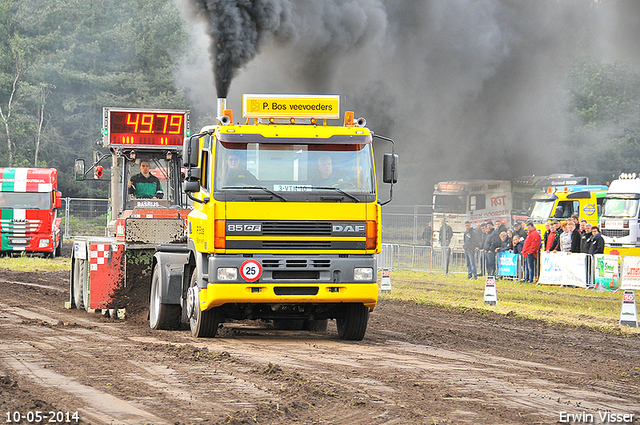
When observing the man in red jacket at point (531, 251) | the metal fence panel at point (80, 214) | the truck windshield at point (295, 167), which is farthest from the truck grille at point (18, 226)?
the truck windshield at point (295, 167)

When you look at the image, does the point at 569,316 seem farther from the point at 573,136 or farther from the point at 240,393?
the point at 573,136

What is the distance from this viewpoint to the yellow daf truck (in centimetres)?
1000

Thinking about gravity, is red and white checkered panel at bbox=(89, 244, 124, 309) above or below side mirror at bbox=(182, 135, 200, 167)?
below

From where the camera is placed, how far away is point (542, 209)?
3409 centimetres

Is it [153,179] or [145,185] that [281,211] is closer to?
[145,185]

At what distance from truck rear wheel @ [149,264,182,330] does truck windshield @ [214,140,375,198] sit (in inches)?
96.3

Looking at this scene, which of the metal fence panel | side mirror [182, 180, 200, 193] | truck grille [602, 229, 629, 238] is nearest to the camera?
side mirror [182, 180, 200, 193]

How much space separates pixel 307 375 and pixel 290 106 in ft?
13.2

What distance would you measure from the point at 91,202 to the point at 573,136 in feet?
88.3

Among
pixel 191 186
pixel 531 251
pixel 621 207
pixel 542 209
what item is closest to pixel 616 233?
pixel 621 207

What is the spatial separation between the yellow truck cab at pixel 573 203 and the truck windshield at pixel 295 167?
23932 mm

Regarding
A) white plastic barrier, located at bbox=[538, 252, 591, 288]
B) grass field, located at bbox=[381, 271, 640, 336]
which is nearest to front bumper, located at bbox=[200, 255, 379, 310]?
grass field, located at bbox=[381, 271, 640, 336]

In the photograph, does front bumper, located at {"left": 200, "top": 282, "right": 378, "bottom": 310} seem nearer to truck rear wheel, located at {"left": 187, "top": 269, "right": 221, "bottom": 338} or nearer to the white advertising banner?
truck rear wheel, located at {"left": 187, "top": 269, "right": 221, "bottom": 338}

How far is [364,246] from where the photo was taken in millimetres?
10250
